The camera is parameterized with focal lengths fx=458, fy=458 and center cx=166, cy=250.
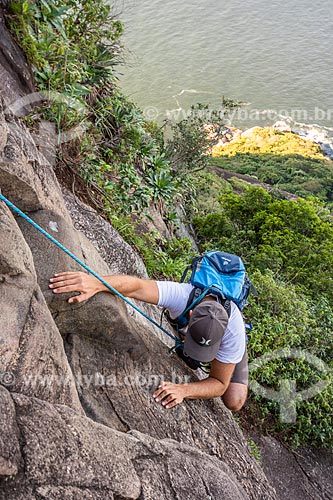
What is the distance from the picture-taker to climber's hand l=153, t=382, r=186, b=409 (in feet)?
13.9

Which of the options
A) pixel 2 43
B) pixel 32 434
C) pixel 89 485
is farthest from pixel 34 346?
pixel 2 43

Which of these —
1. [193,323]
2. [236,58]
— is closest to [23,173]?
[193,323]

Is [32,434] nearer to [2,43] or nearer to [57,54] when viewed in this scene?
[2,43]

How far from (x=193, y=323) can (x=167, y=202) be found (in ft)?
24.5

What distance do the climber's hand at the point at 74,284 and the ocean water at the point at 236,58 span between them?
35.2m

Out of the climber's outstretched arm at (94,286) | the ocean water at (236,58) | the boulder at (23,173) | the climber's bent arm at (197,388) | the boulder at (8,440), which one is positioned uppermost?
the boulder at (23,173)

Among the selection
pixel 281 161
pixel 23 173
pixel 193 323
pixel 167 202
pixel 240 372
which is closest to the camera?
pixel 193 323

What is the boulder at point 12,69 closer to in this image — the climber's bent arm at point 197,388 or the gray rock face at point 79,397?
the gray rock face at point 79,397

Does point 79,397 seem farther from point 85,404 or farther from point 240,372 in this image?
point 240,372

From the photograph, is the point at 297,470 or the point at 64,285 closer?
the point at 64,285

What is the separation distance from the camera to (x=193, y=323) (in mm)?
3807

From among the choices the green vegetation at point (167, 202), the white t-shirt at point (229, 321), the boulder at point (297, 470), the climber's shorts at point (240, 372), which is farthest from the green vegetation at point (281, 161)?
the white t-shirt at point (229, 321)

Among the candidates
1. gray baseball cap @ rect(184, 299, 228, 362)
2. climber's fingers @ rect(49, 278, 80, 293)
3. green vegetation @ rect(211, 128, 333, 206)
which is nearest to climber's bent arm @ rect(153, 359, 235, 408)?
gray baseball cap @ rect(184, 299, 228, 362)

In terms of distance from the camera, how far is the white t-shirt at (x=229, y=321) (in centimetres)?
426
